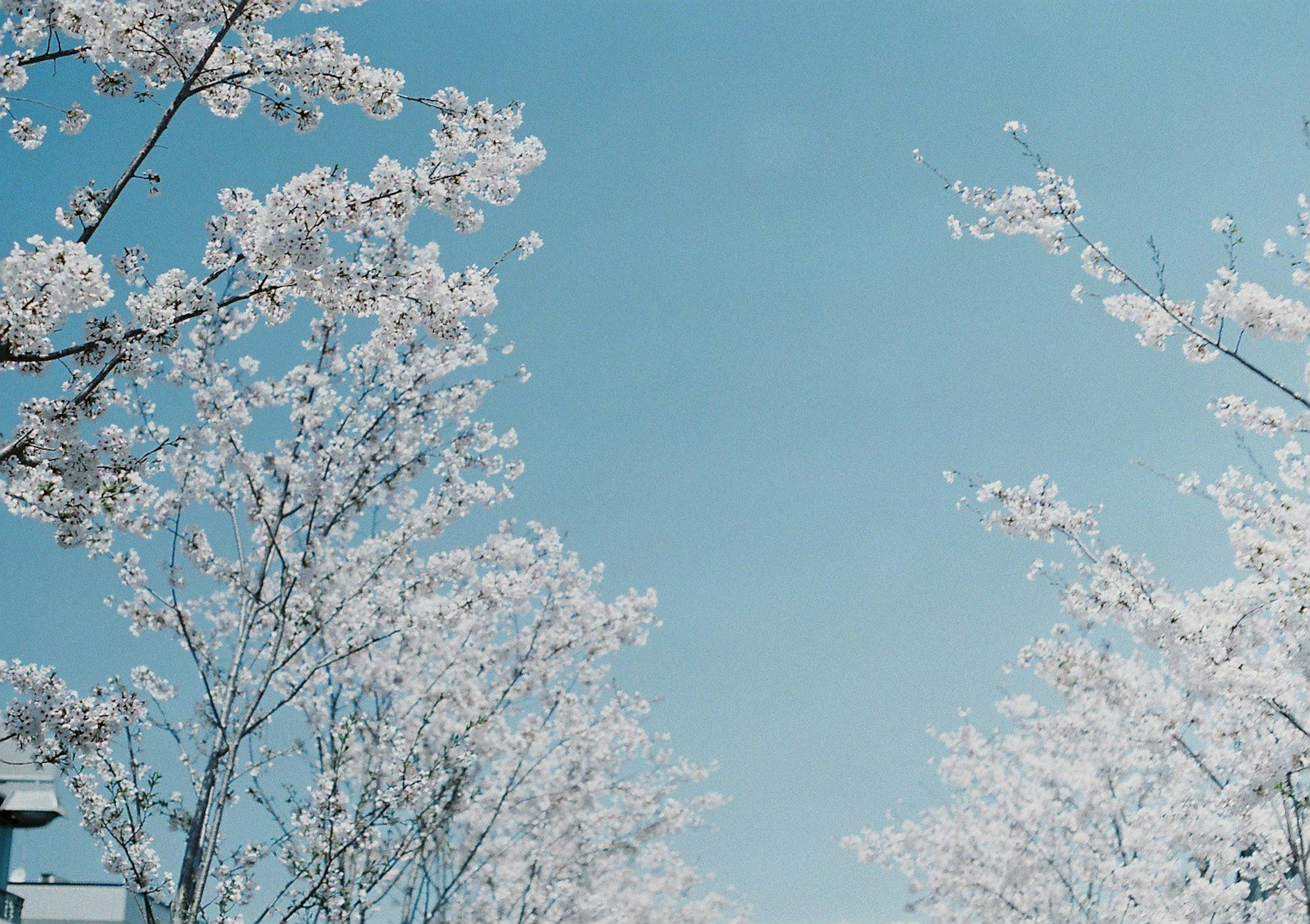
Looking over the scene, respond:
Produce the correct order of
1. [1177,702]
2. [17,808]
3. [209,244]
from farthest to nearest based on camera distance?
[17,808]
[1177,702]
[209,244]

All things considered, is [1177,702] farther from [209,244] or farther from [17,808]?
[17,808]

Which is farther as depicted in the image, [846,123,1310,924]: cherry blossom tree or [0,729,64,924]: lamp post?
[0,729,64,924]: lamp post

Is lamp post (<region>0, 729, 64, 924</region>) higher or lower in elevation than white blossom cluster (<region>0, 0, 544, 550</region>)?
higher

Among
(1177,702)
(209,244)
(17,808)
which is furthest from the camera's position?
(17,808)

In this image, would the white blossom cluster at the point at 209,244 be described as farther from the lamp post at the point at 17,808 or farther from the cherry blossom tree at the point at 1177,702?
the lamp post at the point at 17,808

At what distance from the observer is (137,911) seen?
1872cm

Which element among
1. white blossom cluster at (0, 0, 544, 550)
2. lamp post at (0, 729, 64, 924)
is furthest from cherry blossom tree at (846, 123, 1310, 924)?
lamp post at (0, 729, 64, 924)

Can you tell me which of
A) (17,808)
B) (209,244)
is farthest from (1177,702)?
(17,808)

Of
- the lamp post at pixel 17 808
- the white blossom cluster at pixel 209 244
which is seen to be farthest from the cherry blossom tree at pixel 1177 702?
the lamp post at pixel 17 808

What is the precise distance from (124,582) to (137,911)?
1546 cm

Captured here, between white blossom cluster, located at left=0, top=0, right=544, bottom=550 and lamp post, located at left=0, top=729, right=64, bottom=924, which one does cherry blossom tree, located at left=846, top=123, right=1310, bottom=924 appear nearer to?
white blossom cluster, located at left=0, top=0, right=544, bottom=550

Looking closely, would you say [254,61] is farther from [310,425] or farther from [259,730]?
[259,730]

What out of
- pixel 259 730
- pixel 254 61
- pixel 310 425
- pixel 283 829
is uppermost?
pixel 310 425

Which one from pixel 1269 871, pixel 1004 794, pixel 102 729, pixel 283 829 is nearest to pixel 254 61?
pixel 102 729
